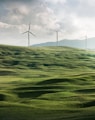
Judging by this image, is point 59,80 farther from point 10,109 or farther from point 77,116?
point 77,116

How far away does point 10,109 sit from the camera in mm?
84562

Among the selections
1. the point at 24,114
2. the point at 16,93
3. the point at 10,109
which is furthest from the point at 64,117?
the point at 16,93

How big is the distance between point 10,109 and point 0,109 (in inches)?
94.5

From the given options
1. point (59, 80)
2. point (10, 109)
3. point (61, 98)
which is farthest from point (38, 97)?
point (59, 80)

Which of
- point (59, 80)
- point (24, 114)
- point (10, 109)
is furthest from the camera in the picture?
point (59, 80)

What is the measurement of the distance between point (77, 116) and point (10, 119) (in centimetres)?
1421

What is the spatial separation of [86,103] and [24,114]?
18.3 m

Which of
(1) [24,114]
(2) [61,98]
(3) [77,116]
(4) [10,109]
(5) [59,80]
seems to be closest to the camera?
(3) [77,116]

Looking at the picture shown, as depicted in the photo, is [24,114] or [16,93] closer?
[24,114]

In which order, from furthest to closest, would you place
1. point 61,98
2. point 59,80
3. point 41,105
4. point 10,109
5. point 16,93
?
point 59,80, point 16,93, point 61,98, point 41,105, point 10,109

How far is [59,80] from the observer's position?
14450cm

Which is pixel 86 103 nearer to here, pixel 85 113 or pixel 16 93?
pixel 85 113

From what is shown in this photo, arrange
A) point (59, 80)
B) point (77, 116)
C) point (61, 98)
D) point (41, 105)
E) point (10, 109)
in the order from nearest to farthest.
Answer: point (77, 116), point (10, 109), point (41, 105), point (61, 98), point (59, 80)

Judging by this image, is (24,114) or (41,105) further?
(41,105)
